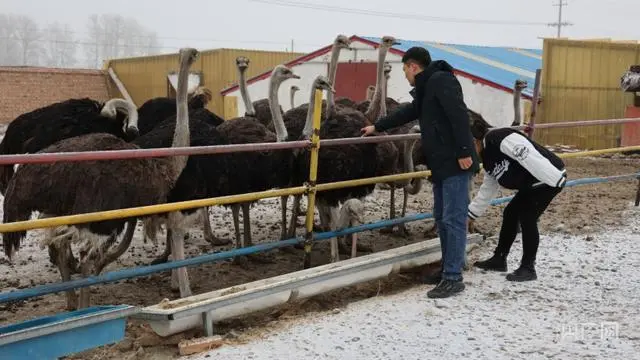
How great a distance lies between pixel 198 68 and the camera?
25.4 metres

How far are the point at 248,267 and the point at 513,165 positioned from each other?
8.60 feet

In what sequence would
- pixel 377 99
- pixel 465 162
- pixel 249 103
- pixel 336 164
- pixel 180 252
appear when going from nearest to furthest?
pixel 465 162 < pixel 180 252 < pixel 336 164 < pixel 377 99 < pixel 249 103

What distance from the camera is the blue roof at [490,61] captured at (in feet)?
57.1

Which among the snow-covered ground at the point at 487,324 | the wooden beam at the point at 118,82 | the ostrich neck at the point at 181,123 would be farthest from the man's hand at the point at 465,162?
the wooden beam at the point at 118,82

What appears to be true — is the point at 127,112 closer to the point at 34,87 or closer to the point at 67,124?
the point at 67,124

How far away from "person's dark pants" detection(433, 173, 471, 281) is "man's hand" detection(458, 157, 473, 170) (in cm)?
10

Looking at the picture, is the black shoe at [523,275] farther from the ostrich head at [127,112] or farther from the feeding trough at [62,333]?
the ostrich head at [127,112]

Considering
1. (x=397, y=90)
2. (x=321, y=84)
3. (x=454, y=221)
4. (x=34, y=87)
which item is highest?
(x=321, y=84)

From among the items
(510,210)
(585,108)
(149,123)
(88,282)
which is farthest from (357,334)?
(585,108)

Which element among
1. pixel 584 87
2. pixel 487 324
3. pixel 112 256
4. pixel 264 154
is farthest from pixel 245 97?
pixel 584 87

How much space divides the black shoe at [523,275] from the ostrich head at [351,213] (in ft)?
4.69

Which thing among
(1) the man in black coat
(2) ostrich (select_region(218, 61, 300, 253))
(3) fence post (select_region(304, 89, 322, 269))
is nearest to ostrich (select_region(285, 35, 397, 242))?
(2) ostrich (select_region(218, 61, 300, 253))

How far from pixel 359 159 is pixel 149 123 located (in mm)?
2548

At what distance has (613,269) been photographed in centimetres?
516
